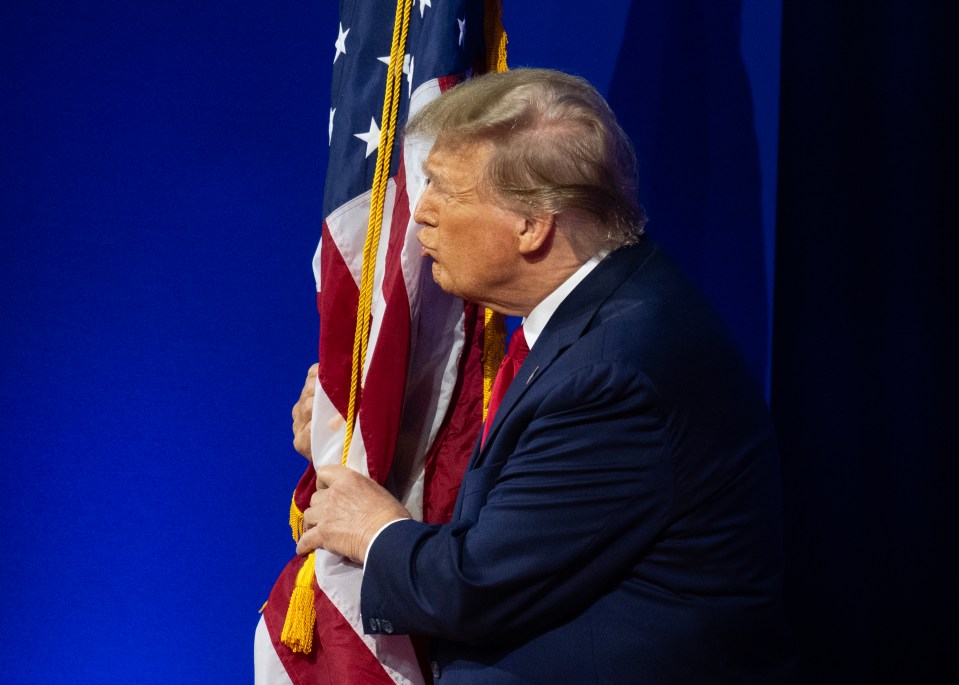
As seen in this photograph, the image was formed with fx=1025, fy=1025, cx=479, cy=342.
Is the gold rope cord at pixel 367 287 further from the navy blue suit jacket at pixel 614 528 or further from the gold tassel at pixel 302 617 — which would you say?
the navy blue suit jacket at pixel 614 528

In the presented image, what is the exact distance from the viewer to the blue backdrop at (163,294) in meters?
1.75

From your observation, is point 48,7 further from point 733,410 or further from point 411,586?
point 733,410

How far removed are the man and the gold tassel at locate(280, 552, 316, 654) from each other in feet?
0.45

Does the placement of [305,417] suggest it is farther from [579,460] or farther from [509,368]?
[579,460]

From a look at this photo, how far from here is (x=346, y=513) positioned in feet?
4.24

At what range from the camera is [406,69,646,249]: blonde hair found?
3.87ft

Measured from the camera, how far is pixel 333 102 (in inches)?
59.1

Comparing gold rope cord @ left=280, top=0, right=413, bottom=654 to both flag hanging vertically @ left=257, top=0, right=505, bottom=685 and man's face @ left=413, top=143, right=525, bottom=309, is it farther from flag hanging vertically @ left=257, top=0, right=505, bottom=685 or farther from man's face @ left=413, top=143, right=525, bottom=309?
man's face @ left=413, top=143, right=525, bottom=309

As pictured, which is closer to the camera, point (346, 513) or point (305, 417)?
point (346, 513)

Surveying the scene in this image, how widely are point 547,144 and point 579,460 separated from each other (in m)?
0.37

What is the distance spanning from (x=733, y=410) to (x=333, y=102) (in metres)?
0.75

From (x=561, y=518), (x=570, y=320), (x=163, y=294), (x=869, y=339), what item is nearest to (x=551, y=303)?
(x=570, y=320)

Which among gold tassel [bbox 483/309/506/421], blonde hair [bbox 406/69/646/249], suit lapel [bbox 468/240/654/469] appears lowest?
gold tassel [bbox 483/309/506/421]

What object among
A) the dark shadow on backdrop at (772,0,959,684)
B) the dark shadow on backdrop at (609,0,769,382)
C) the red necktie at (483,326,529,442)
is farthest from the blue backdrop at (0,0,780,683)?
the red necktie at (483,326,529,442)
